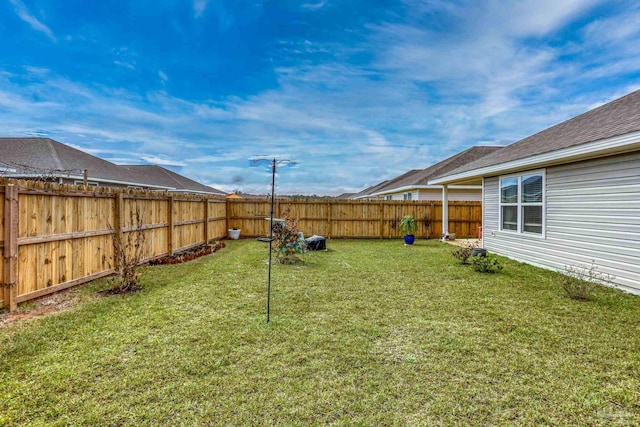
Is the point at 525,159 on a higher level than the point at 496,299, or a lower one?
higher

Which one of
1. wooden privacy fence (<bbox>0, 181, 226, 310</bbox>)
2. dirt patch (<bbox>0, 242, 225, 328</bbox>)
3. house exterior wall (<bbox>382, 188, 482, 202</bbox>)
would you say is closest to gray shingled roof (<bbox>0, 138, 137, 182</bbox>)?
wooden privacy fence (<bbox>0, 181, 226, 310</bbox>)

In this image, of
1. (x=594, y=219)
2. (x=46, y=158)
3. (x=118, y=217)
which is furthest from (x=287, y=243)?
(x=46, y=158)

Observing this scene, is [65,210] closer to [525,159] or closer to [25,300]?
[25,300]

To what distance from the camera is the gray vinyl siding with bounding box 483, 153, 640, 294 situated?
203 inches

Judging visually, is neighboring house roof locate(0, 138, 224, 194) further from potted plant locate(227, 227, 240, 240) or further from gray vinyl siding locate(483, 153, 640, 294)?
gray vinyl siding locate(483, 153, 640, 294)

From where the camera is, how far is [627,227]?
205 inches

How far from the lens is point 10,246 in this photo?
12.7 feet

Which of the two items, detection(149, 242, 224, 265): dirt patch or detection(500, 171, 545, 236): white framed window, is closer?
detection(500, 171, 545, 236): white framed window

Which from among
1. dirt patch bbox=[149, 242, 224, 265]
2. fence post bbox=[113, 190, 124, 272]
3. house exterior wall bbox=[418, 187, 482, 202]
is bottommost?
dirt patch bbox=[149, 242, 224, 265]

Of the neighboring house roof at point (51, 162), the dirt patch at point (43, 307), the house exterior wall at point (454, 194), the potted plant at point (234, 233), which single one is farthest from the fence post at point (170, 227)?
the house exterior wall at point (454, 194)

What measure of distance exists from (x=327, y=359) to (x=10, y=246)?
411cm

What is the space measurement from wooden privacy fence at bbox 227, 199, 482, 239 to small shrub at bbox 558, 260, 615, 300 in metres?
7.32

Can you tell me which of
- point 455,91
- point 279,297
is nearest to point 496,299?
point 279,297

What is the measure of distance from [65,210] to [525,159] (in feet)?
29.4
